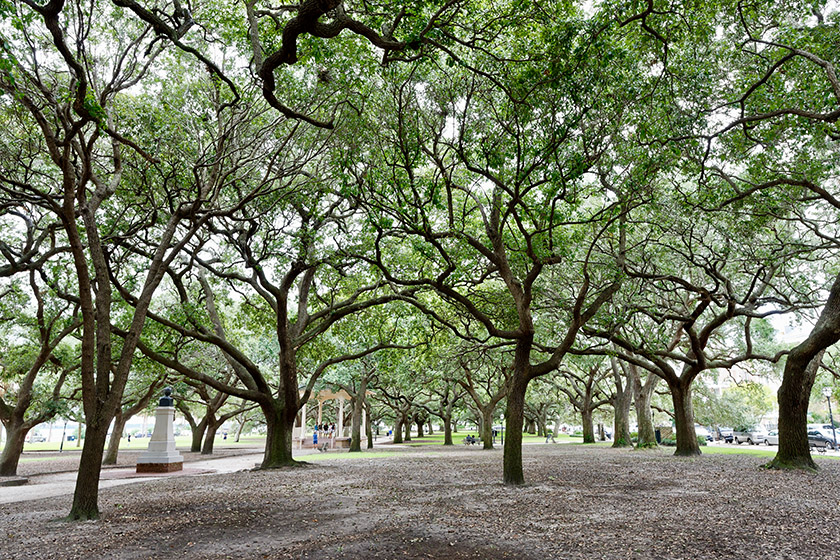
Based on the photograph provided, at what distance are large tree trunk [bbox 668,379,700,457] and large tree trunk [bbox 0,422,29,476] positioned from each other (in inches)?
786

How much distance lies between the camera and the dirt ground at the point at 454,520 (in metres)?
5.30

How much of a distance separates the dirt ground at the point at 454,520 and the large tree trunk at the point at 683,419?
502 centimetres

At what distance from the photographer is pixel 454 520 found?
6.76m

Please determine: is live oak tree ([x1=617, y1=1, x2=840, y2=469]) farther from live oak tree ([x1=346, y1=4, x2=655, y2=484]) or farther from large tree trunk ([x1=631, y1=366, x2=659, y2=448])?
large tree trunk ([x1=631, y1=366, x2=659, y2=448])

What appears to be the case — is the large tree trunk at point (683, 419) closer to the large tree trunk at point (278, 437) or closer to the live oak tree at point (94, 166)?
the large tree trunk at point (278, 437)

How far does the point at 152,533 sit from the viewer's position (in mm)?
6273

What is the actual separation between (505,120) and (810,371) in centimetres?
972

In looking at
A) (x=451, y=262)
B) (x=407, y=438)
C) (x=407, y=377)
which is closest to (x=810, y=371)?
(x=451, y=262)

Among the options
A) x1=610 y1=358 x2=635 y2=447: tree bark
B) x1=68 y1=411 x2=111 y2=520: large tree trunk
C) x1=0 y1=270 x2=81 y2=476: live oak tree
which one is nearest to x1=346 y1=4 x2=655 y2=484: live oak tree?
x1=68 y1=411 x2=111 y2=520: large tree trunk

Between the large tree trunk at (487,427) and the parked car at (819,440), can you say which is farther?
the large tree trunk at (487,427)

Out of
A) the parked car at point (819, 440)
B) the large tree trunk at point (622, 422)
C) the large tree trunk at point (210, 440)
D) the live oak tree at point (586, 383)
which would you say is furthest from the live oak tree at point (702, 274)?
the large tree trunk at point (210, 440)

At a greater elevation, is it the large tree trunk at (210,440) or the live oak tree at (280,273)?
the live oak tree at (280,273)

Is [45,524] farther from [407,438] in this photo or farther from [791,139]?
[407,438]

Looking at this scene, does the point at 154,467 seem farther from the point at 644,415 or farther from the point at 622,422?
the point at 622,422
